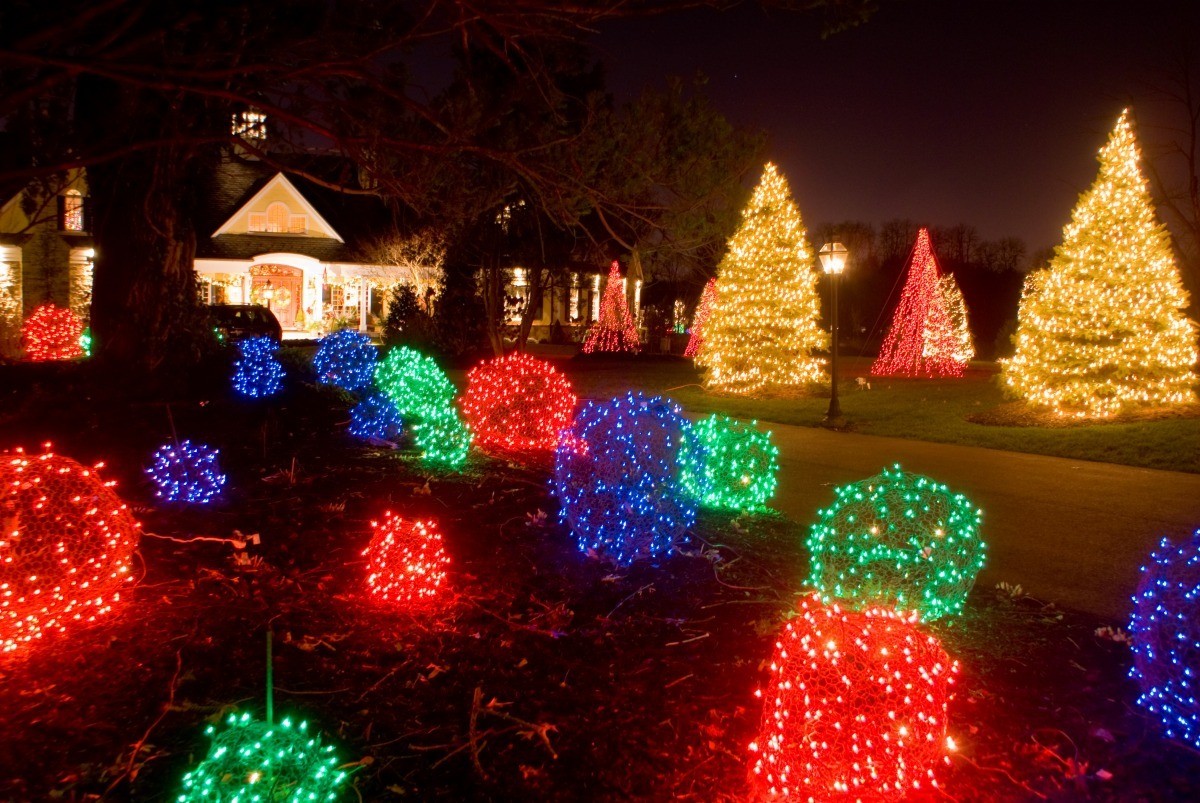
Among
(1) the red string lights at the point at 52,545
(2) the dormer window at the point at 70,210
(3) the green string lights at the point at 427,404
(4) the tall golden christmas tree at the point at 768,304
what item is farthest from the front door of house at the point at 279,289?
(1) the red string lights at the point at 52,545

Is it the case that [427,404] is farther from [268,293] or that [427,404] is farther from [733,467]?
[268,293]

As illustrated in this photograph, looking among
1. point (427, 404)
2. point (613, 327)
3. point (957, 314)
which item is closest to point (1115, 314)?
point (427, 404)

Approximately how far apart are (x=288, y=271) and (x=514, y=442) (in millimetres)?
26643

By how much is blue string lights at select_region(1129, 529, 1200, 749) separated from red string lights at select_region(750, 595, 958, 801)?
39.9 inches

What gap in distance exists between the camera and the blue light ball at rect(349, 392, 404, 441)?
9.59 meters

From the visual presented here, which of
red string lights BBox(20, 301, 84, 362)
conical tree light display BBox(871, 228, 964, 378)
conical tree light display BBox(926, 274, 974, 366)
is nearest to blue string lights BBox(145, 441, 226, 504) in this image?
red string lights BBox(20, 301, 84, 362)

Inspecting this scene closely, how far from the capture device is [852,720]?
2965 mm

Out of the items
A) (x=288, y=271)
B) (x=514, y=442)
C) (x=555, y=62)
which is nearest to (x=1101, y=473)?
(x=514, y=442)

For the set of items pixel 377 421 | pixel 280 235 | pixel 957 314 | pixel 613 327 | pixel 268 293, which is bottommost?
pixel 377 421

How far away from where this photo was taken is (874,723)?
2963 mm

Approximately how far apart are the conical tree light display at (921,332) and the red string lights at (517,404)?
18.9 meters

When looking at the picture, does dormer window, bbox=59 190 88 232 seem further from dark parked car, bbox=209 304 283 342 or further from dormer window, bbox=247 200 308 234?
dormer window, bbox=247 200 308 234

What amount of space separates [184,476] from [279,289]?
28198 mm

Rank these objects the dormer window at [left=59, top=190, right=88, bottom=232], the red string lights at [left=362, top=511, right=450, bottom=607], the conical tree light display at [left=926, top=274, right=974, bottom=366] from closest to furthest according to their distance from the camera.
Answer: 1. the red string lights at [left=362, top=511, right=450, bottom=607]
2. the dormer window at [left=59, top=190, right=88, bottom=232]
3. the conical tree light display at [left=926, top=274, right=974, bottom=366]
